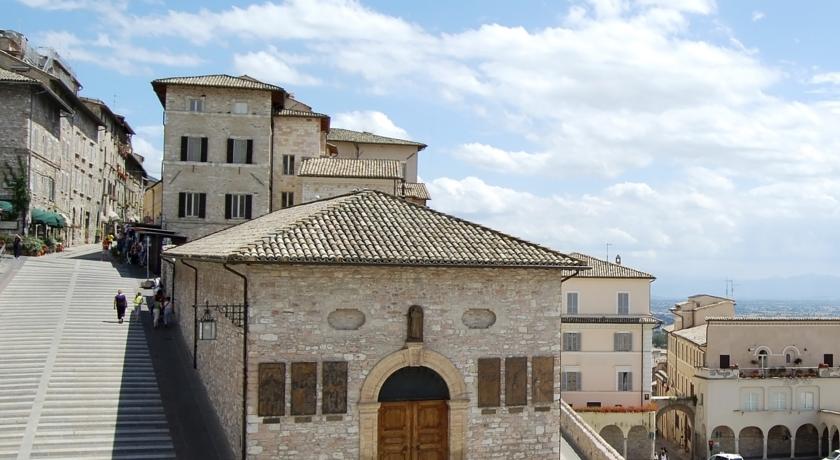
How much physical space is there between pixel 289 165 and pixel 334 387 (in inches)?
1146

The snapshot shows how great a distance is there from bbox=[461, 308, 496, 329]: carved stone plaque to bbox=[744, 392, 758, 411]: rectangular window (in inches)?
1489

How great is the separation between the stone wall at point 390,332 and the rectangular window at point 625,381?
27.6 m

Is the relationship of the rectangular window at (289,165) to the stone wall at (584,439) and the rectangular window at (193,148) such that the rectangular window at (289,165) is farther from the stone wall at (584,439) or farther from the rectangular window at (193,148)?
the stone wall at (584,439)

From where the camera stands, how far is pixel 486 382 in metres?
18.0

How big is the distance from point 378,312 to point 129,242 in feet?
103

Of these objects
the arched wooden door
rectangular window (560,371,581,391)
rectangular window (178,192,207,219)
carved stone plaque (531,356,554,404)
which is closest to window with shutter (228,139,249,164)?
rectangular window (178,192,207,219)

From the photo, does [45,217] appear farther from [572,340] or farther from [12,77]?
[572,340]

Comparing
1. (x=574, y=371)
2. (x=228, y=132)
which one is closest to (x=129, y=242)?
(x=228, y=132)

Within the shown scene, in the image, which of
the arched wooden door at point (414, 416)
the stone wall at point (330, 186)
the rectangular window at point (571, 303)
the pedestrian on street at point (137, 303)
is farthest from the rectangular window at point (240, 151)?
the arched wooden door at point (414, 416)

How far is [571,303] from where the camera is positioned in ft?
147

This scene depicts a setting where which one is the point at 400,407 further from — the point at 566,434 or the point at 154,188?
the point at 154,188

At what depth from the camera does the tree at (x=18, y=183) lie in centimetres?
4147

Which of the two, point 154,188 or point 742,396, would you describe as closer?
point 742,396

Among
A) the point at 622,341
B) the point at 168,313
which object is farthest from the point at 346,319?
the point at 622,341
